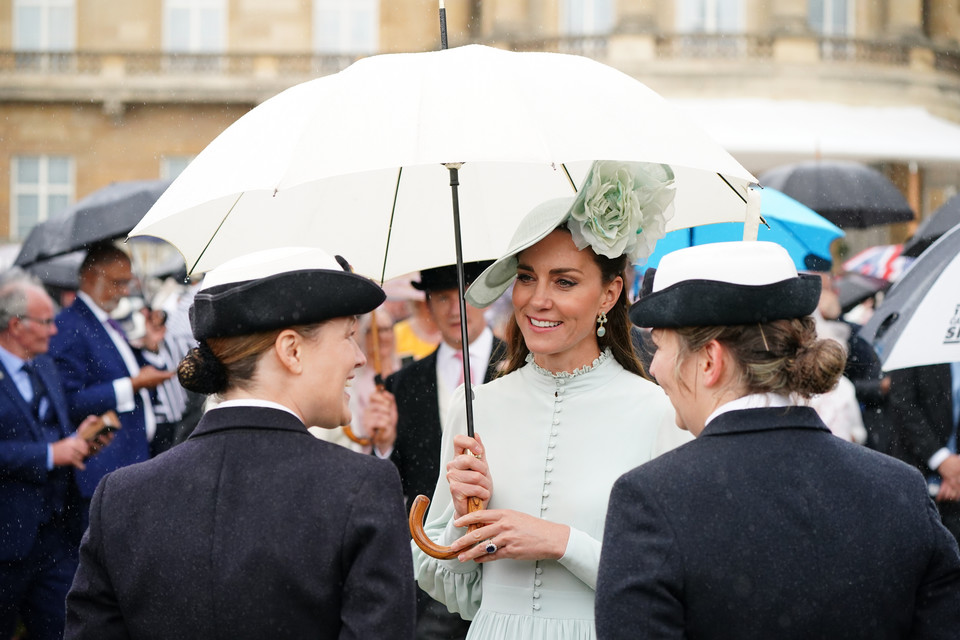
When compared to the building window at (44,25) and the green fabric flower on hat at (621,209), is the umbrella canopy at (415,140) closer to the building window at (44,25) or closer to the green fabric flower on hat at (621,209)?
the green fabric flower on hat at (621,209)

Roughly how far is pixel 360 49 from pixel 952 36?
514 inches

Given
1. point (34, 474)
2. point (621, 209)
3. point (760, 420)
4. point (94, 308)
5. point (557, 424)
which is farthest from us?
point (94, 308)

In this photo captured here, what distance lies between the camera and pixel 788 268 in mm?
2373

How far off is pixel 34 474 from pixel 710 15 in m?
20.9

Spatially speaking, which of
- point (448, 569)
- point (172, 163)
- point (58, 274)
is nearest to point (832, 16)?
point (172, 163)

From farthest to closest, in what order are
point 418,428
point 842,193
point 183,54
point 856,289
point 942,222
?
point 183,54 < point 856,289 < point 842,193 < point 418,428 < point 942,222

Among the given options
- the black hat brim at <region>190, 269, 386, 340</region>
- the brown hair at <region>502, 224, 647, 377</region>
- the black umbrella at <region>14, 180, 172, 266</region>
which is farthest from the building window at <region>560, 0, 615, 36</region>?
the black hat brim at <region>190, 269, 386, 340</region>

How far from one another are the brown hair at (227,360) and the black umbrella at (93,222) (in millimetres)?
4633

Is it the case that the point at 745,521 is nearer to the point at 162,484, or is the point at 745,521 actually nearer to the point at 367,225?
the point at 162,484

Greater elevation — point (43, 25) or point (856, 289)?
point (43, 25)

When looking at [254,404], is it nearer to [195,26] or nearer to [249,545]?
[249,545]

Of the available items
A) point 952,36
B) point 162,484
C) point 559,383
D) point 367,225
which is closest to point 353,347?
point 162,484

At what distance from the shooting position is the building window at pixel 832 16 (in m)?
24.7

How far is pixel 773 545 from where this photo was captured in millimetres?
2191
